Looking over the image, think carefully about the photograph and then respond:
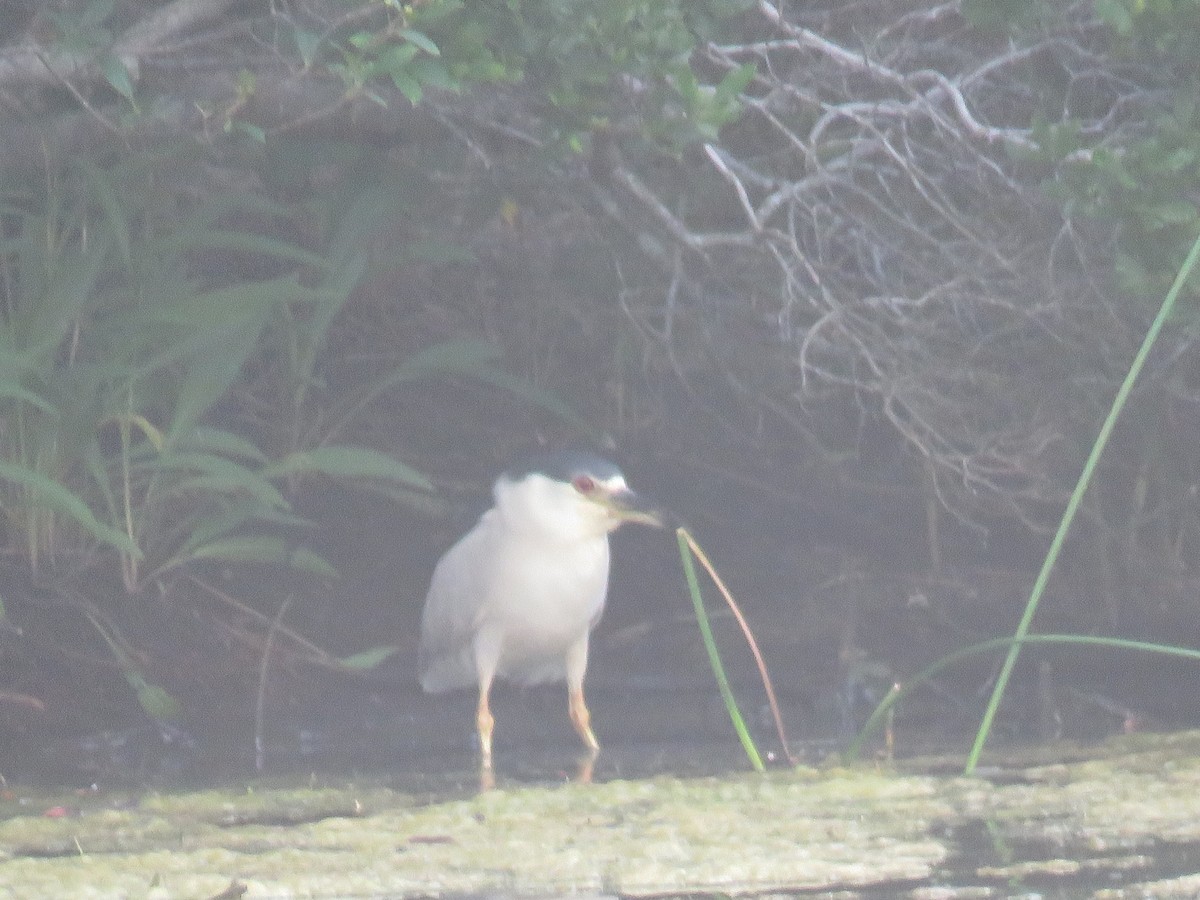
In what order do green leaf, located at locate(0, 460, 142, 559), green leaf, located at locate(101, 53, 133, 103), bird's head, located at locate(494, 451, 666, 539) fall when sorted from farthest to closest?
bird's head, located at locate(494, 451, 666, 539), green leaf, located at locate(0, 460, 142, 559), green leaf, located at locate(101, 53, 133, 103)

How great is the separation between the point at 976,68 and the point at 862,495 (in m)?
2.19

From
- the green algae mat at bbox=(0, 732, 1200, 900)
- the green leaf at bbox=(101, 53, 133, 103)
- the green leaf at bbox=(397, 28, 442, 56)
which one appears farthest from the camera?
the green leaf at bbox=(101, 53, 133, 103)

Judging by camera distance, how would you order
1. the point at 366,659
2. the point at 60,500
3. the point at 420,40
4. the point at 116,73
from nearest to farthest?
the point at 420,40, the point at 116,73, the point at 60,500, the point at 366,659

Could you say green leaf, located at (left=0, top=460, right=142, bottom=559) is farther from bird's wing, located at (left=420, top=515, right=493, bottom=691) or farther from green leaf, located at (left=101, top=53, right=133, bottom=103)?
green leaf, located at (left=101, top=53, right=133, bottom=103)

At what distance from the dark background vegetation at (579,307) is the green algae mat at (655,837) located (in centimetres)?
94

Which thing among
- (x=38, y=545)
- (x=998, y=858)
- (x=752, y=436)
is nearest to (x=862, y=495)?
(x=752, y=436)

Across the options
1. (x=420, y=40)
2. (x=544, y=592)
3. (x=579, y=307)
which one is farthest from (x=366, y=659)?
(x=420, y=40)

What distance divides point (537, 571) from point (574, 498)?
0.71ft

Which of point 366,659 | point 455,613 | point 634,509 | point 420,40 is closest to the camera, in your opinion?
point 420,40

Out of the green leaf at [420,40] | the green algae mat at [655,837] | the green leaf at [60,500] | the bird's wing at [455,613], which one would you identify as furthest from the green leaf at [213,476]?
the green leaf at [420,40]

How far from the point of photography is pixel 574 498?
502 cm

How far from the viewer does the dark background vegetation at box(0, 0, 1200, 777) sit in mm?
3775

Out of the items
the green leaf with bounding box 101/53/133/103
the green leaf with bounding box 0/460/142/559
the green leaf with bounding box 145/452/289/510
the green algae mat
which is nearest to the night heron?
the green leaf with bounding box 145/452/289/510

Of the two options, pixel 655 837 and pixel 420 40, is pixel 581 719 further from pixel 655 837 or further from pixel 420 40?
pixel 420 40
